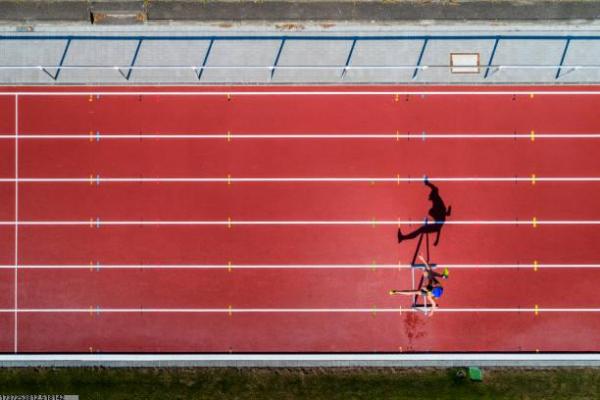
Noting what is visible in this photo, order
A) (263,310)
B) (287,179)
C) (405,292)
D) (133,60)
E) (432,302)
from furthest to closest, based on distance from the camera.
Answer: (133,60) < (287,179) < (263,310) < (405,292) < (432,302)

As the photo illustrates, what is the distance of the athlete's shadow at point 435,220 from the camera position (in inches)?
378

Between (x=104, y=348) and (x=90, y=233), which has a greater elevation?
(x=90, y=233)

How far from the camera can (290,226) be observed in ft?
31.7

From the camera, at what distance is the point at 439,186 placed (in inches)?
379

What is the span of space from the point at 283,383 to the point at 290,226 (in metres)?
3.61

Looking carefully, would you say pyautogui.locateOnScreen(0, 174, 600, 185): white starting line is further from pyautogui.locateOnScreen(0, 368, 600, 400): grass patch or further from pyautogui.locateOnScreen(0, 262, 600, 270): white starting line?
pyautogui.locateOnScreen(0, 368, 600, 400): grass patch

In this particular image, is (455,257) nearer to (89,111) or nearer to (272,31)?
(272,31)

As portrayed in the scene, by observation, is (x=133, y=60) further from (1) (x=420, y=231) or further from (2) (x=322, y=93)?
(1) (x=420, y=231)

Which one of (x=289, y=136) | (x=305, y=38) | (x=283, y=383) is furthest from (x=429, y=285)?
(x=305, y=38)

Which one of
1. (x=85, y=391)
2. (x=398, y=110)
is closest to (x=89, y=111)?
(x=85, y=391)

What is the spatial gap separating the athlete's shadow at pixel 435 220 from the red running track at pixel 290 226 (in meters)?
0.19

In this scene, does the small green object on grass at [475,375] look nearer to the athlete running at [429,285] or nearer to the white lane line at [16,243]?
the athlete running at [429,285]

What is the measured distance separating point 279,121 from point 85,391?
7684 mm

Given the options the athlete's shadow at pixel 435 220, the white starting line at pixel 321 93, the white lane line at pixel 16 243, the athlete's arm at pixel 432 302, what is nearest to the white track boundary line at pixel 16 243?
the white lane line at pixel 16 243
